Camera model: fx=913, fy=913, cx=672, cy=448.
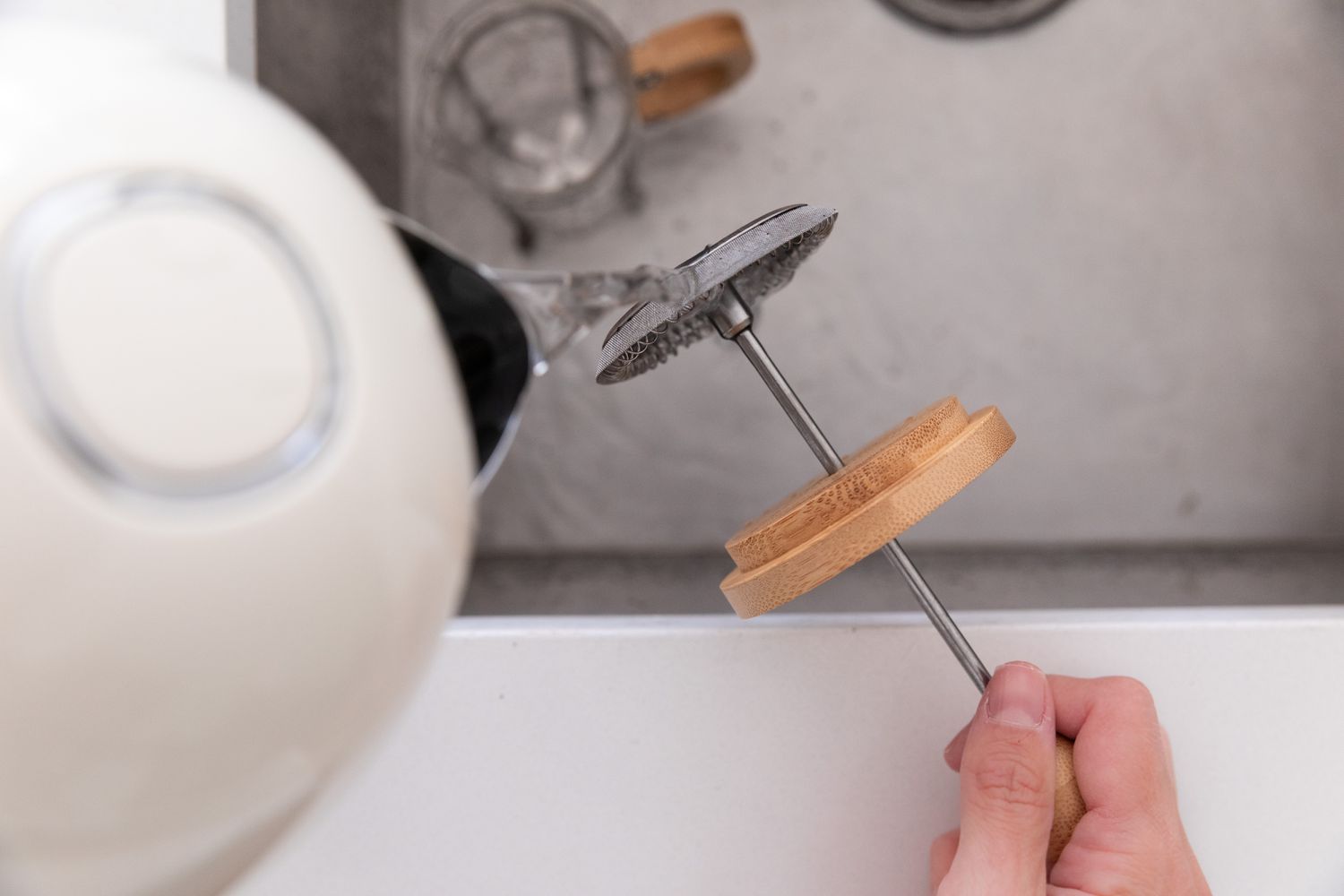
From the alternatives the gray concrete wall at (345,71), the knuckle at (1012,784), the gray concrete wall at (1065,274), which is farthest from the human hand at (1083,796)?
the gray concrete wall at (345,71)

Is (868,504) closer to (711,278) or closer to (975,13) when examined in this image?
(711,278)

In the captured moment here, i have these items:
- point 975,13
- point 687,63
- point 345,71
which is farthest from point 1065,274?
point 345,71

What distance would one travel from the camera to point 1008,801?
12.7 inches

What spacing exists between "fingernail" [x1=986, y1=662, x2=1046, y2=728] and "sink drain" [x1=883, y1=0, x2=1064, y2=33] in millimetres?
559

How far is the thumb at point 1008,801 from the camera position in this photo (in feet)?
1.05

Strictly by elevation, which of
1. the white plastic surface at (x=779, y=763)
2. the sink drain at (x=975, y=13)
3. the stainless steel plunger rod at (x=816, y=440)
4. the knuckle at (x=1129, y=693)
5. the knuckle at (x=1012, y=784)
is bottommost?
the white plastic surface at (x=779, y=763)

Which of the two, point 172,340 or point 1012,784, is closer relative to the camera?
point 172,340

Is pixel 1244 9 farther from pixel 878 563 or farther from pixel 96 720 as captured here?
pixel 96 720

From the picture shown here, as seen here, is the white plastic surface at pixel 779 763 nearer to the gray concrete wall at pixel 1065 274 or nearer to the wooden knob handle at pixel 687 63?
the gray concrete wall at pixel 1065 274

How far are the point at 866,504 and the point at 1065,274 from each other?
0.49 meters

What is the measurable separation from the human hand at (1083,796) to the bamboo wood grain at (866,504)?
3.4 inches

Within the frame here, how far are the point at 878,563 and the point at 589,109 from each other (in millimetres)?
439

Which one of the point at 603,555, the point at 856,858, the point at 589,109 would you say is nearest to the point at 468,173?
the point at 589,109

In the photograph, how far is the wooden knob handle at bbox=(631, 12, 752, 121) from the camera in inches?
25.0
